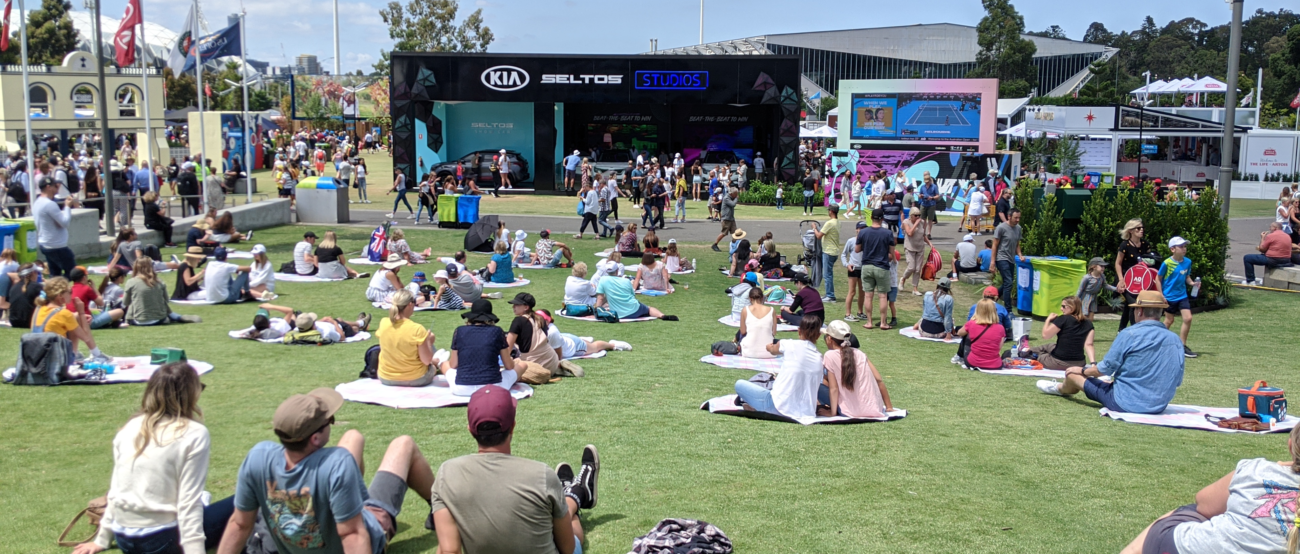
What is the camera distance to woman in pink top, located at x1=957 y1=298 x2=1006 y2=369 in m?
11.2

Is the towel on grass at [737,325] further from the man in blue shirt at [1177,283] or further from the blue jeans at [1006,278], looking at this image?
the man in blue shirt at [1177,283]

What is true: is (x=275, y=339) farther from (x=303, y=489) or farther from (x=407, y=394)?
(x=303, y=489)

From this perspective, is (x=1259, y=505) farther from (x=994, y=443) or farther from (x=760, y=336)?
(x=760, y=336)

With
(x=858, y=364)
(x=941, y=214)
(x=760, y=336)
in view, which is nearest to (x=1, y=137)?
(x=941, y=214)

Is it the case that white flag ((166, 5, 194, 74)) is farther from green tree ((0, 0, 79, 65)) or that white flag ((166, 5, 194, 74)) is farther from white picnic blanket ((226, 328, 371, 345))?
green tree ((0, 0, 79, 65))

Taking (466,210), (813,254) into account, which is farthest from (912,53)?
(813,254)

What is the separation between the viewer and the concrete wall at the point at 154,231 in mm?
18016

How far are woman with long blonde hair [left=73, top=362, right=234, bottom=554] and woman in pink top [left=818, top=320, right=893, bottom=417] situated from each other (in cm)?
510

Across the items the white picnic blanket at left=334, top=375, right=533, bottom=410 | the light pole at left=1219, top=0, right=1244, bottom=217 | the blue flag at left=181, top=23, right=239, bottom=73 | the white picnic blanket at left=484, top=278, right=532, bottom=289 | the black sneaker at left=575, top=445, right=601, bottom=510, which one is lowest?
the white picnic blanket at left=334, top=375, right=533, bottom=410

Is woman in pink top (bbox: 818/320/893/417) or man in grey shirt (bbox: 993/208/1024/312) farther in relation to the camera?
man in grey shirt (bbox: 993/208/1024/312)

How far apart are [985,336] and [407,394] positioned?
644 cm

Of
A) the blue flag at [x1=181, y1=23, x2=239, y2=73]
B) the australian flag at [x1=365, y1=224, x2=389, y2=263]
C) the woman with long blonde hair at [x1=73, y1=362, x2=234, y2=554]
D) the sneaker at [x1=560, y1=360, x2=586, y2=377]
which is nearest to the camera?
the woman with long blonde hair at [x1=73, y1=362, x2=234, y2=554]

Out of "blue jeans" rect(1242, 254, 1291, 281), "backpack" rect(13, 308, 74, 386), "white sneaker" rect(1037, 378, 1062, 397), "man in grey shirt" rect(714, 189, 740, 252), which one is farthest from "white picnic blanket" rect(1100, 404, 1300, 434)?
"man in grey shirt" rect(714, 189, 740, 252)

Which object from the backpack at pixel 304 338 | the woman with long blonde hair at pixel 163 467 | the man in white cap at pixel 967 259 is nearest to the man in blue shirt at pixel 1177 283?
the man in white cap at pixel 967 259
